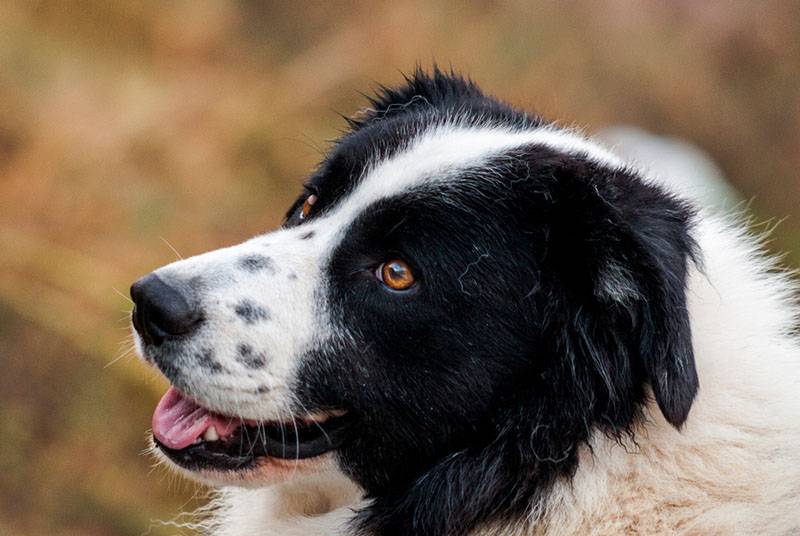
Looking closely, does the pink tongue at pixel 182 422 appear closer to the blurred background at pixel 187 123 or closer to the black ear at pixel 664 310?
the black ear at pixel 664 310

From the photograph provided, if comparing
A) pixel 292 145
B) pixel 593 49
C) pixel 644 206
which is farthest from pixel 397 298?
pixel 593 49

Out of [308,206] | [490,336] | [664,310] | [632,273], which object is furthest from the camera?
[308,206]

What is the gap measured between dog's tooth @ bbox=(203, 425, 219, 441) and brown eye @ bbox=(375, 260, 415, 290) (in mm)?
685

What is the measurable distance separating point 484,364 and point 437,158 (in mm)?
729

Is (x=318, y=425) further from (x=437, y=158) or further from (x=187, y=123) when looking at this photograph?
(x=187, y=123)

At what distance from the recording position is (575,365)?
305 centimetres

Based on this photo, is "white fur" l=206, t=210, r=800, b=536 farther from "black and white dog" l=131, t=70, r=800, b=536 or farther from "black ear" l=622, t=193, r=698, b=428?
"black ear" l=622, t=193, r=698, b=428

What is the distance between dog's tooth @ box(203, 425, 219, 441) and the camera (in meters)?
3.23

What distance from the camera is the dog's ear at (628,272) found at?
2777 millimetres

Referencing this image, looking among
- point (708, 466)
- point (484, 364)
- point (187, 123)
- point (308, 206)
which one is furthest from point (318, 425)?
point (187, 123)

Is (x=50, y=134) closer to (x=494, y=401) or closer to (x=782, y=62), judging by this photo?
(x=494, y=401)

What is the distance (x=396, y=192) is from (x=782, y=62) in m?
8.72

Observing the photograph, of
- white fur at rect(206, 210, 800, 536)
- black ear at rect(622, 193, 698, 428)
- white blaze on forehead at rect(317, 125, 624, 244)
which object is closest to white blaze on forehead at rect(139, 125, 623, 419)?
white blaze on forehead at rect(317, 125, 624, 244)

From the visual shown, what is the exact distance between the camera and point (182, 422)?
327 centimetres
